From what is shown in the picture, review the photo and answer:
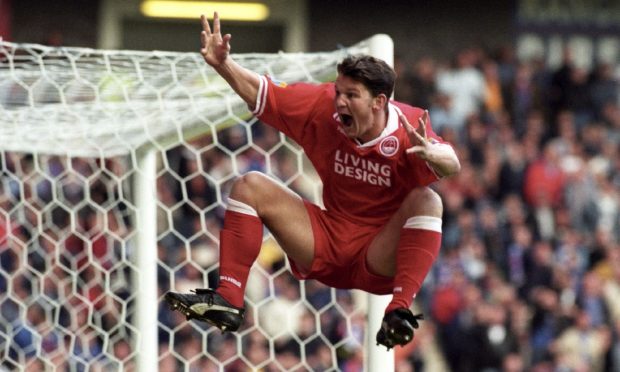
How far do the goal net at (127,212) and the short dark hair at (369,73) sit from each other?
38.0 inches

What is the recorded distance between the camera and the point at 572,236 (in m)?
13.0

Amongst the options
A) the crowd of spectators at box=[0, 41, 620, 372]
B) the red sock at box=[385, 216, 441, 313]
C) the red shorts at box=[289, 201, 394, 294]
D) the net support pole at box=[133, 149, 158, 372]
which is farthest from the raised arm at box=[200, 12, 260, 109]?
the net support pole at box=[133, 149, 158, 372]

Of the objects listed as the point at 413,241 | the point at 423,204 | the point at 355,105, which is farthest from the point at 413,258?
the point at 355,105

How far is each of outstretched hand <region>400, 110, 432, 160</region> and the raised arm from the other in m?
0.67

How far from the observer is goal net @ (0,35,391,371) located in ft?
22.6

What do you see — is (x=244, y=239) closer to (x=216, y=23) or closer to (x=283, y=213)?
(x=283, y=213)

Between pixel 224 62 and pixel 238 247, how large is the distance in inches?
27.9

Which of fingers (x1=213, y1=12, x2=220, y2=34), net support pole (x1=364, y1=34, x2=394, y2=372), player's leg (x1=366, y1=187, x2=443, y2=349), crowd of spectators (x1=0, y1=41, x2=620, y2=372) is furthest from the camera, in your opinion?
crowd of spectators (x1=0, y1=41, x2=620, y2=372)

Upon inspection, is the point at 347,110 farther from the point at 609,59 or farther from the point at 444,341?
the point at 609,59

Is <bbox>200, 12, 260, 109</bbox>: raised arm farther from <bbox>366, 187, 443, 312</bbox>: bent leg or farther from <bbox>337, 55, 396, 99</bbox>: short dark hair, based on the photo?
<bbox>366, 187, 443, 312</bbox>: bent leg

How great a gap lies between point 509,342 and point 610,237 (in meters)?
2.21

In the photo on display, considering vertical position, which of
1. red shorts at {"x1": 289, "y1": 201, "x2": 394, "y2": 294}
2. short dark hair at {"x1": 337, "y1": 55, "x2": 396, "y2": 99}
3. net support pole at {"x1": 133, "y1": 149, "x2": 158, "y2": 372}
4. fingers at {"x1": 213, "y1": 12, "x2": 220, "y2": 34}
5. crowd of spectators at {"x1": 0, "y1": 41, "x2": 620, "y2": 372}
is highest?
fingers at {"x1": 213, "y1": 12, "x2": 220, "y2": 34}

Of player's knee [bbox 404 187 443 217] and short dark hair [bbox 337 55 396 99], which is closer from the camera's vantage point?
short dark hair [bbox 337 55 396 99]

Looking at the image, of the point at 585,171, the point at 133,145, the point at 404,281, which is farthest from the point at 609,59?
the point at 404,281
